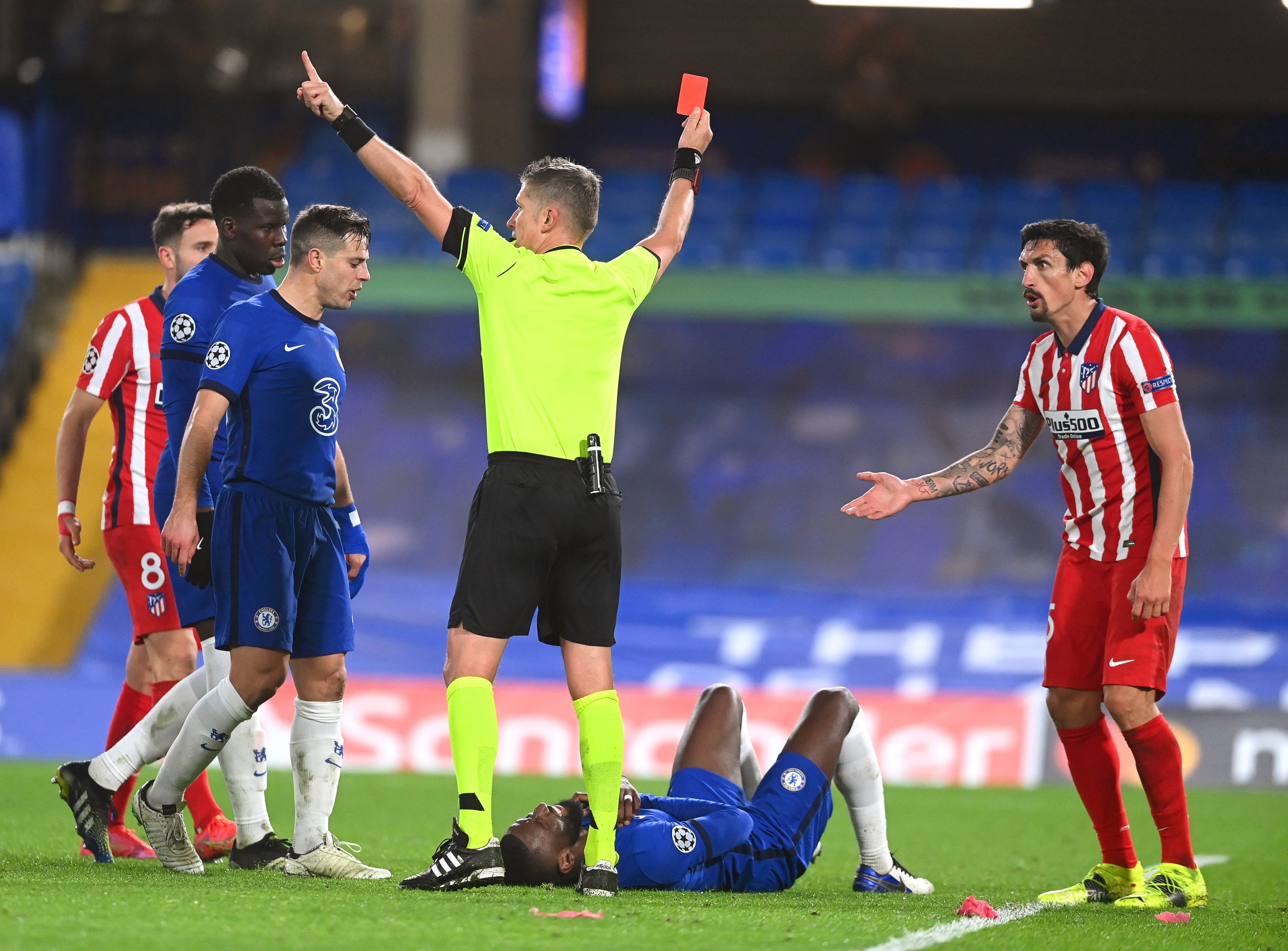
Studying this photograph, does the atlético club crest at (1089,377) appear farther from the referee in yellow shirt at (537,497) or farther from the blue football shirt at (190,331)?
the blue football shirt at (190,331)

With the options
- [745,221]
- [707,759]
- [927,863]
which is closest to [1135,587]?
[707,759]

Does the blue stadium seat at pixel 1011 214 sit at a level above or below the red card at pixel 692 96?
above

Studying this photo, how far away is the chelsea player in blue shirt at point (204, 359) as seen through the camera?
512 centimetres

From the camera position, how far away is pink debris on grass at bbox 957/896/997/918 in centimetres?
441

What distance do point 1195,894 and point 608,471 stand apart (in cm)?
240

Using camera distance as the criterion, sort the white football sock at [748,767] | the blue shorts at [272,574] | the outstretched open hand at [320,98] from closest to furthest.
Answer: the outstretched open hand at [320,98] < the blue shorts at [272,574] < the white football sock at [748,767]

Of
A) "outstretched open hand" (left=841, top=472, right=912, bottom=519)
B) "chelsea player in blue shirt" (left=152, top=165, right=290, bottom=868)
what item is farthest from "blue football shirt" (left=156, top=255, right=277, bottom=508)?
"outstretched open hand" (left=841, top=472, right=912, bottom=519)

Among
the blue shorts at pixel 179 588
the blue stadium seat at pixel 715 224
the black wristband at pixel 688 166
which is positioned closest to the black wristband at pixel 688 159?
the black wristband at pixel 688 166

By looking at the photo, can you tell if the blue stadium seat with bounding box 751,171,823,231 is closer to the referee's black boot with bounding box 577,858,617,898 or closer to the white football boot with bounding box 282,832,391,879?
the white football boot with bounding box 282,832,391,879

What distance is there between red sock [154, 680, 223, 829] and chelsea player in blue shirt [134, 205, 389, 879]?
757 millimetres

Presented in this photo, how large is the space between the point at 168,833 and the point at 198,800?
0.89 meters

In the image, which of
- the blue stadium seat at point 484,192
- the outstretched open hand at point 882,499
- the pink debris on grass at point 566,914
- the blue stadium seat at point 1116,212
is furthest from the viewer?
the blue stadium seat at point 484,192

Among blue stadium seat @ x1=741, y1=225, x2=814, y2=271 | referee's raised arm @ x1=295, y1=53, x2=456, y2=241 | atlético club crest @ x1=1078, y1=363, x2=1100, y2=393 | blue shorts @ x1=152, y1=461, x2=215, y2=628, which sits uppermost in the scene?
blue stadium seat @ x1=741, y1=225, x2=814, y2=271

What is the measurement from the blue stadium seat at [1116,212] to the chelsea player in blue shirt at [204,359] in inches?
471
